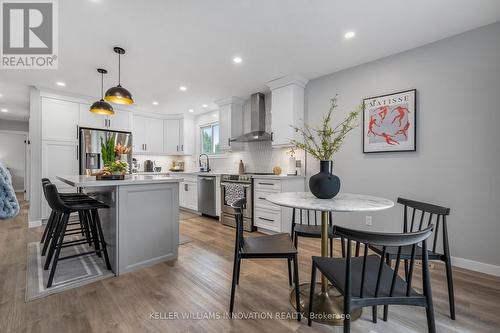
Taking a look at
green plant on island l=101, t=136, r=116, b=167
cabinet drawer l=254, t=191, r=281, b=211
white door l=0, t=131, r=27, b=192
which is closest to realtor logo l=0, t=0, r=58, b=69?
green plant on island l=101, t=136, r=116, b=167

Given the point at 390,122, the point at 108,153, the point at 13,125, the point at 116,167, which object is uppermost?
the point at 13,125

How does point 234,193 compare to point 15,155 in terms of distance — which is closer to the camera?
point 234,193

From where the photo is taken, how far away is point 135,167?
5.77 m

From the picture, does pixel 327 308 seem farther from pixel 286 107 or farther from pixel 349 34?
pixel 286 107

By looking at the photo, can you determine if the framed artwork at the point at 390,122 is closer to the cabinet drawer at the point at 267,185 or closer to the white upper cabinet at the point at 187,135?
the cabinet drawer at the point at 267,185

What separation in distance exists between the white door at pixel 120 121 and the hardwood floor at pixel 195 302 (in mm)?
3090

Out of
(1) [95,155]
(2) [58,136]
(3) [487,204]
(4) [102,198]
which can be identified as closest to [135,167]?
(1) [95,155]

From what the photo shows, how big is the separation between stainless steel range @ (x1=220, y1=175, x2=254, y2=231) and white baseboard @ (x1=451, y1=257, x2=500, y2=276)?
2.60 metres

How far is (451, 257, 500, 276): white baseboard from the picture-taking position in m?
2.20

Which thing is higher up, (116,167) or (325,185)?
(116,167)

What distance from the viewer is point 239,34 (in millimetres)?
2434

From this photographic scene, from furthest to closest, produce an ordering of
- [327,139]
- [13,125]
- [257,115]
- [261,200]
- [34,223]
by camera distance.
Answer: [13,125] < [257,115] < [34,223] < [261,200] < [327,139]

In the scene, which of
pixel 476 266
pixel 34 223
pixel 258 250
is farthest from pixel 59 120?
pixel 476 266

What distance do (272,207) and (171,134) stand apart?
13.0 feet
